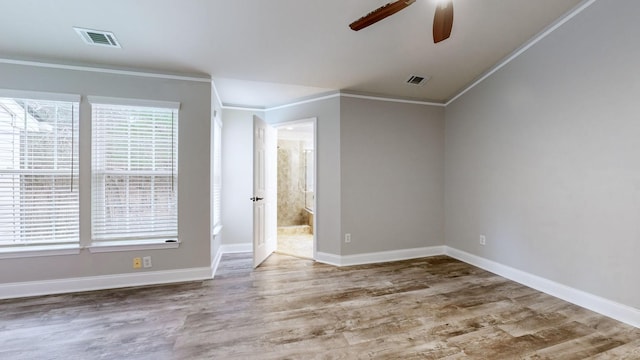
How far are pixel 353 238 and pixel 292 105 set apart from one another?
221cm

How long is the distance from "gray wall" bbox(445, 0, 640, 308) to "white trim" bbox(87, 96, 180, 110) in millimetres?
3963

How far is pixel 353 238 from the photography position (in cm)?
382

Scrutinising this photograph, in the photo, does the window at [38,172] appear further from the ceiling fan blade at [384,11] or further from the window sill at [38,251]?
the ceiling fan blade at [384,11]

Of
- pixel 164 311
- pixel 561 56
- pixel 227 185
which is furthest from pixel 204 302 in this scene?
pixel 561 56

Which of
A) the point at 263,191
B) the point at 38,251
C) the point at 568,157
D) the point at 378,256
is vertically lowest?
the point at 378,256

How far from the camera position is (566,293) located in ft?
8.91

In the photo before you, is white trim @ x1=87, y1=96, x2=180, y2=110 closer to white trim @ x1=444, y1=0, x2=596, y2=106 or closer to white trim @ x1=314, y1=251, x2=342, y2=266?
white trim @ x1=314, y1=251, x2=342, y2=266

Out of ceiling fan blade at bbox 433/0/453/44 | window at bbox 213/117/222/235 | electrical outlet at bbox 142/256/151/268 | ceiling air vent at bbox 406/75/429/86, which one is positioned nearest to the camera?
ceiling fan blade at bbox 433/0/453/44

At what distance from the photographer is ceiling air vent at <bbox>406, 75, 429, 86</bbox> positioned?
359 cm

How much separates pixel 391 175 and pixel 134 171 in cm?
333

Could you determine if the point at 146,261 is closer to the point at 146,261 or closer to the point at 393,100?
the point at 146,261

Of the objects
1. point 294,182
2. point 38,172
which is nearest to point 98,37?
point 38,172

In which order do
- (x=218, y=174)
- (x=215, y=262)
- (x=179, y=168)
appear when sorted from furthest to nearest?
(x=218, y=174) → (x=215, y=262) → (x=179, y=168)

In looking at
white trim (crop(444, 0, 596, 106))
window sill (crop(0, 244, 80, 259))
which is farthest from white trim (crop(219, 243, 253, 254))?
white trim (crop(444, 0, 596, 106))
